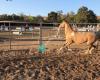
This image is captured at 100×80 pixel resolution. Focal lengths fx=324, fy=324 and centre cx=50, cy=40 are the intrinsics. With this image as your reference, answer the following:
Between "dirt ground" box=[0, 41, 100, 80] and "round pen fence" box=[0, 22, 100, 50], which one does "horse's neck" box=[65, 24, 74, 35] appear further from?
"dirt ground" box=[0, 41, 100, 80]

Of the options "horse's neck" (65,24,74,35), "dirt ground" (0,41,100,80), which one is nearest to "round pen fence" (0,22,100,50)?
"horse's neck" (65,24,74,35)

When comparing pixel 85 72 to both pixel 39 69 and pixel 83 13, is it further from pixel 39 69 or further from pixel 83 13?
pixel 83 13

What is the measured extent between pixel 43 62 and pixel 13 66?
109 cm

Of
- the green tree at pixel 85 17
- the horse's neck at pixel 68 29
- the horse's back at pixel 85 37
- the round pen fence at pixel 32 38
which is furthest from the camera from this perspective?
the green tree at pixel 85 17

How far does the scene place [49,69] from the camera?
903 centimetres

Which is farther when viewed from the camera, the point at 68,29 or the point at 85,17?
the point at 85,17

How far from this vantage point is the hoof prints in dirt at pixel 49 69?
325 inches

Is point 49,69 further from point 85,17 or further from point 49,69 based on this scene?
point 85,17

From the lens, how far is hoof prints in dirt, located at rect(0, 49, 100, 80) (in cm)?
825

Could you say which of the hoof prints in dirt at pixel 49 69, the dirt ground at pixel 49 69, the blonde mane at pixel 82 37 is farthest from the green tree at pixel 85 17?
the hoof prints in dirt at pixel 49 69

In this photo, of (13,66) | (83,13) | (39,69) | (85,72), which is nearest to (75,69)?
(85,72)

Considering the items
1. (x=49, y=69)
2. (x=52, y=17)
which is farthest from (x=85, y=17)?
(x=49, y=69)

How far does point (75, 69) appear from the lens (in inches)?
361

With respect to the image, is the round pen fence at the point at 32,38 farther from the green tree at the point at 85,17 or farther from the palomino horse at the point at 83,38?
the green tree at the point at 85,17
